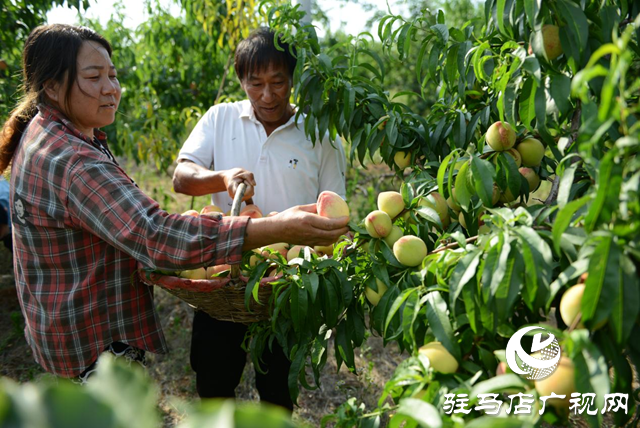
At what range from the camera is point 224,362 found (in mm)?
1833

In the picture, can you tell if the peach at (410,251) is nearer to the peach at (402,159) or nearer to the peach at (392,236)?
the peach at (392,236)

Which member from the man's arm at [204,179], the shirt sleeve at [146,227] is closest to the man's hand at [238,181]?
the man's arm at [204,179]

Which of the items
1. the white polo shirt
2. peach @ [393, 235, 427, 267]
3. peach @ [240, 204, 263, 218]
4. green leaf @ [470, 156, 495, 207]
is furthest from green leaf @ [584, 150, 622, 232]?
the white polo shirt

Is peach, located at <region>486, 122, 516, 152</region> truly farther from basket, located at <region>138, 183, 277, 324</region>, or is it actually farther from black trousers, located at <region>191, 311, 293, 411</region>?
black trousers, located at <region>191, 311, 293, 411</region>

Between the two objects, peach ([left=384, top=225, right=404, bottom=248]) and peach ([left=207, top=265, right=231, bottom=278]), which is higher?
peach ([left=384, top=225, right=404, bottom=248])

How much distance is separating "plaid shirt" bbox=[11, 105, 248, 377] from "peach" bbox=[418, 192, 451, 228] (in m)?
0.43

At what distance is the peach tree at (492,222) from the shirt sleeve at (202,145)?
432mm

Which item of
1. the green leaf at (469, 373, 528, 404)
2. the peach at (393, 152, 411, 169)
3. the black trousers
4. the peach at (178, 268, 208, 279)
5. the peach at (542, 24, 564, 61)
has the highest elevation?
the peach at (542, 24, 564, 61)

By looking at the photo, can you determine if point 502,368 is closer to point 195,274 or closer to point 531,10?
point 531,10

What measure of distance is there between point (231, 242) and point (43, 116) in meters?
0.60

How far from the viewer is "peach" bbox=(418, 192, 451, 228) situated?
1307 millimetres

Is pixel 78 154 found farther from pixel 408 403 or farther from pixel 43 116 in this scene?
pixel 408 403

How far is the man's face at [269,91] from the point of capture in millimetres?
1836

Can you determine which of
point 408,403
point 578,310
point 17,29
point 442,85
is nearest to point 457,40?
point 442,85
